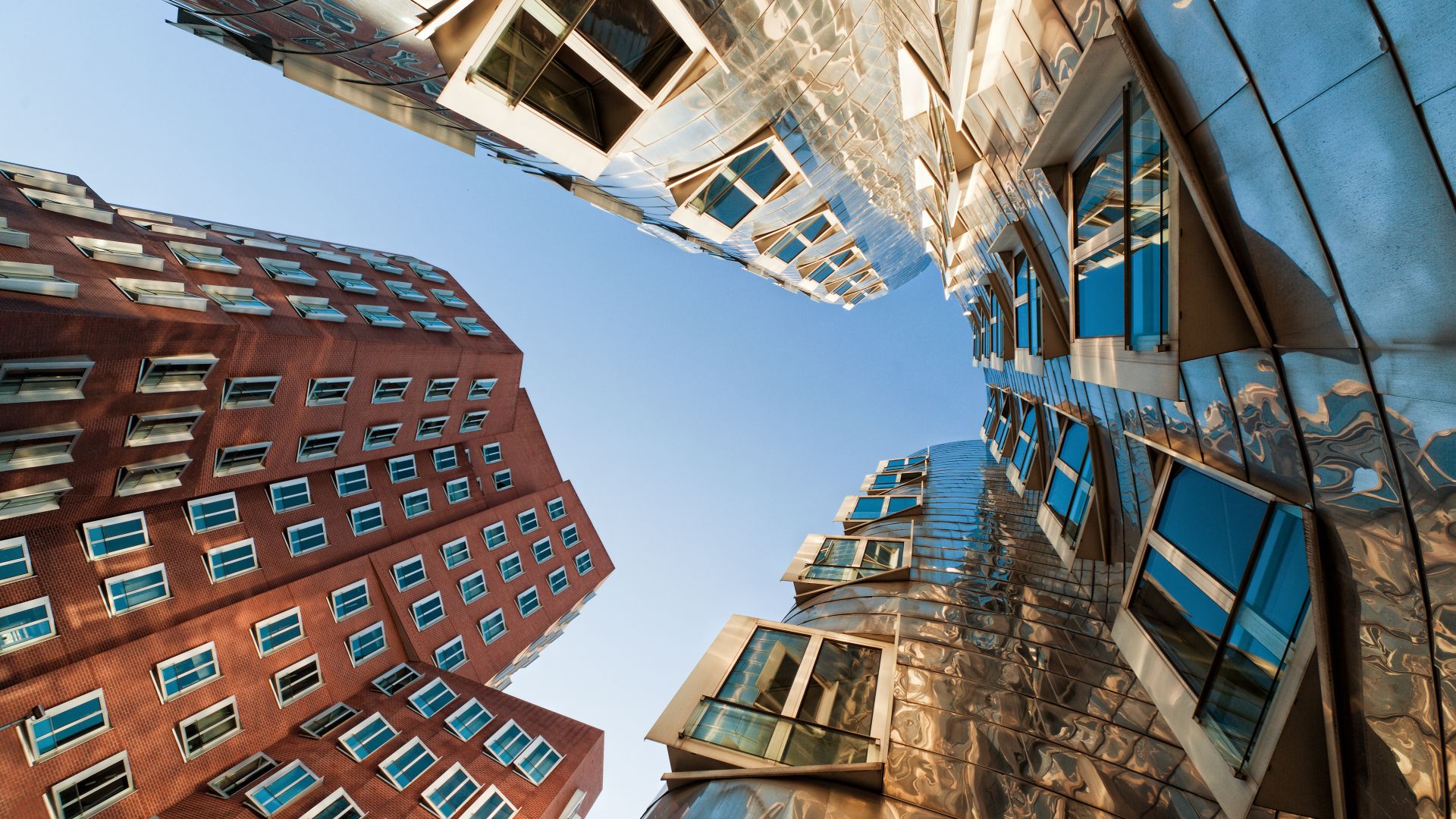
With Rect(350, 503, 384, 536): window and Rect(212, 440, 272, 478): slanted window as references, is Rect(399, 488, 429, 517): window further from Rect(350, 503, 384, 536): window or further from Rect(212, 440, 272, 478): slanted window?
Rect(212, 440, 272, 478): slanted window

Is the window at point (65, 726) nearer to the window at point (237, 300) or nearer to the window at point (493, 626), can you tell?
the window at point (237, 300)

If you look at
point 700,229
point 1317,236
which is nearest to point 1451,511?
point 1317,236

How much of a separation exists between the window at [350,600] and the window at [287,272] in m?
14.7

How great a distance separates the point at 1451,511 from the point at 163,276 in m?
30.2

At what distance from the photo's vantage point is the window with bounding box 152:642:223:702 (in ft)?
57.9

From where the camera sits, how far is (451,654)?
90.5ft

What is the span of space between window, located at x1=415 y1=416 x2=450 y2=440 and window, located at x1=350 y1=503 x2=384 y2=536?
14.3 feet

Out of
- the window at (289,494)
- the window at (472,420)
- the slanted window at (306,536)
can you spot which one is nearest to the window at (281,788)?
the slanted window at (306,536)

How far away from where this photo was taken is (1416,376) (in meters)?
3.45

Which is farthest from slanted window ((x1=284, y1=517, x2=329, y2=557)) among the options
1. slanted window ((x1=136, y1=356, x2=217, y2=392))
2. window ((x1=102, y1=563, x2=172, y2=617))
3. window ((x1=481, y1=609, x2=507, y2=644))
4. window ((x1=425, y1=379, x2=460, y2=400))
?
window ((x1=481, y1=609, x2=507, y2=644))

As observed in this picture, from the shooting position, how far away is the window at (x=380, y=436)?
27062mm

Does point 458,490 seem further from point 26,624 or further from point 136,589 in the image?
point 26,624

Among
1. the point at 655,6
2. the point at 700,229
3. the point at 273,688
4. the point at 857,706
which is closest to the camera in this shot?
the point at 655,6

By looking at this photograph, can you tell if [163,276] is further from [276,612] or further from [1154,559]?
[1154,559]
